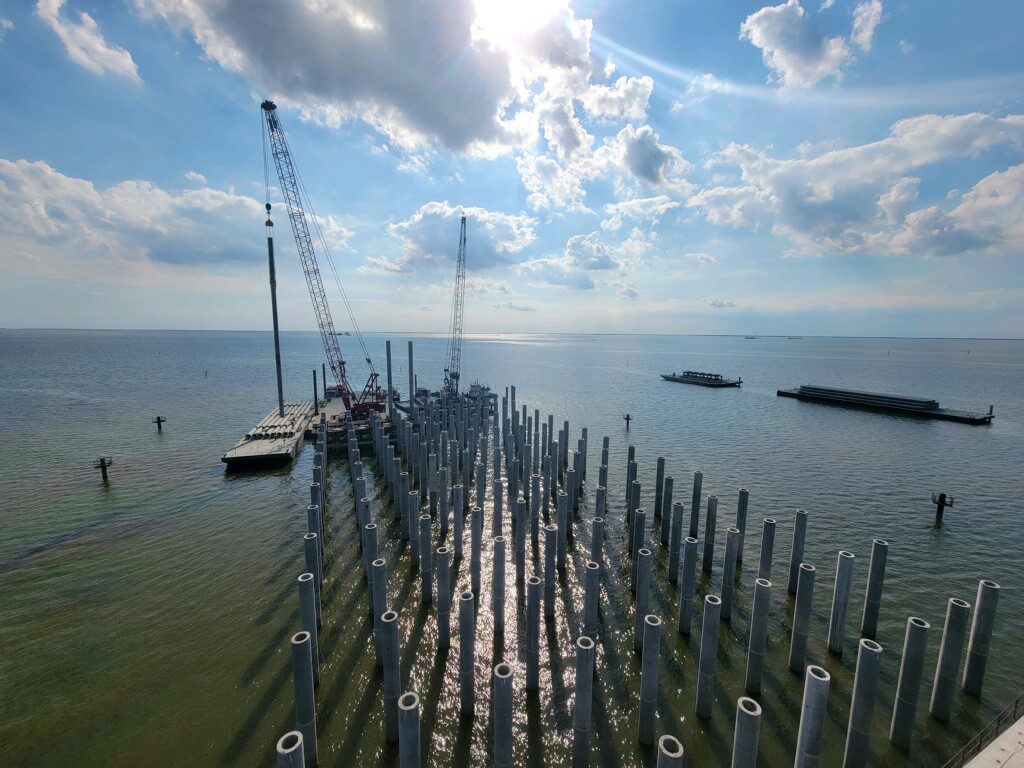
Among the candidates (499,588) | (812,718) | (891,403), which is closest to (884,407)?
(891,403)

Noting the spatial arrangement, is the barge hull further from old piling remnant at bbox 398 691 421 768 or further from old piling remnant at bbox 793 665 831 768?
old piling remnant at bbox 398 691 421 768

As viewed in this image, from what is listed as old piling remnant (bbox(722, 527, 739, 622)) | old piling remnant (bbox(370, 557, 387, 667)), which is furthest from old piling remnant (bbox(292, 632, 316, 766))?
old piling remnant (bbox(722, 527, 739, 622))

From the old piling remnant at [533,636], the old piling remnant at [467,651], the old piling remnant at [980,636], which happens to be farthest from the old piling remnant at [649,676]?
the old piling remnant at [980,636]

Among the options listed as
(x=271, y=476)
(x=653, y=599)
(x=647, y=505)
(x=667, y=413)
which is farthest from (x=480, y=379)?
(x=653, y=599)

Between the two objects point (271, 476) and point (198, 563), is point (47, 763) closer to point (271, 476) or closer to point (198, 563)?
point (198, 563)

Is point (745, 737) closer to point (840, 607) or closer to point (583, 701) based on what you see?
point (583, 701)

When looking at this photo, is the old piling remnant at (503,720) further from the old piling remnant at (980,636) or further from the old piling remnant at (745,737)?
the old piling remnant at (980,636)

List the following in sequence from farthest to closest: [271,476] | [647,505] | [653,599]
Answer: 1. [271,476]
2. [647,505]
3. [653,599]
